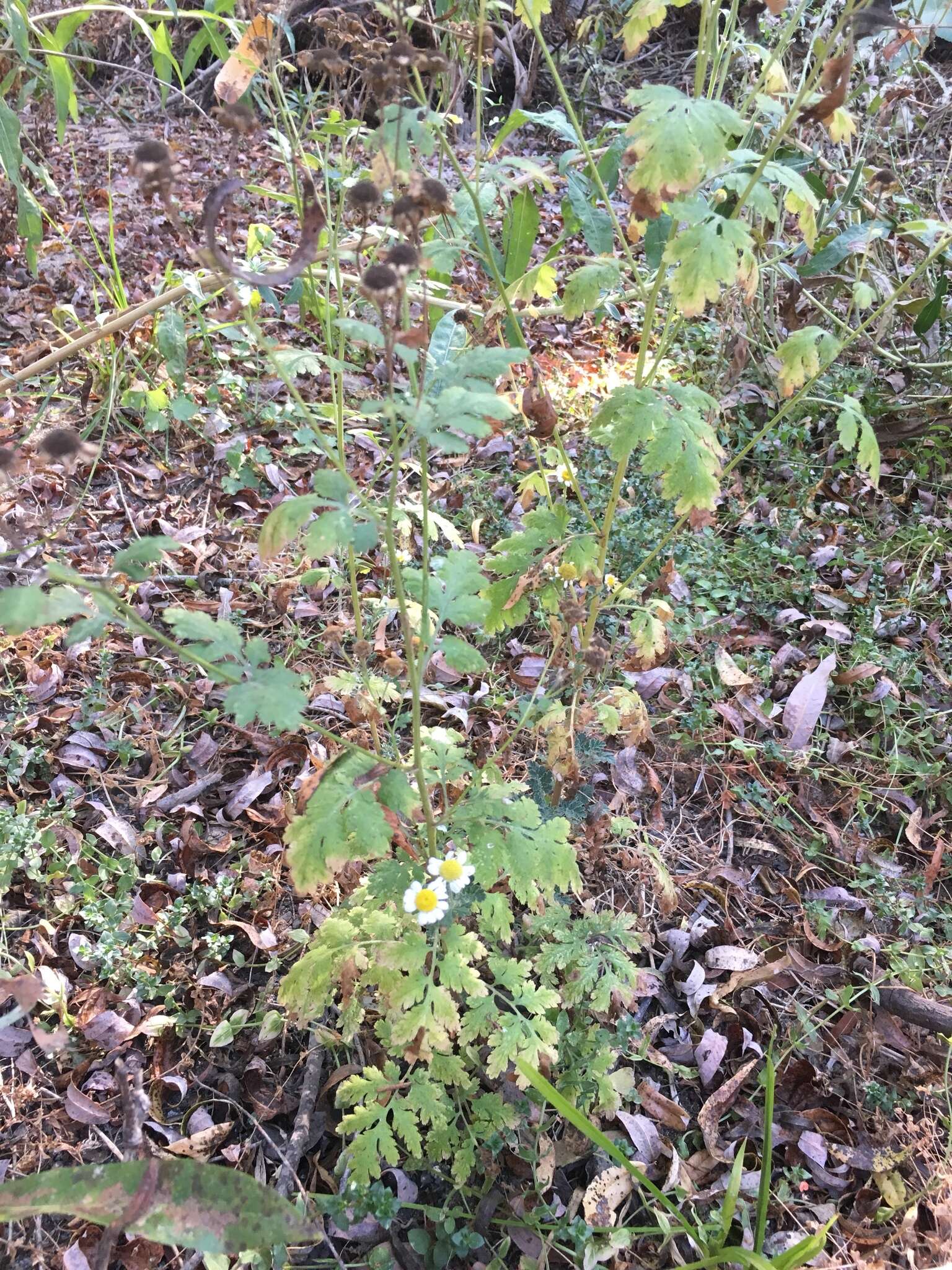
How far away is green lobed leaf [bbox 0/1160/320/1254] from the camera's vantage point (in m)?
1.03

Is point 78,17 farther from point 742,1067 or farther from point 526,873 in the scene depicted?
point 742,1067

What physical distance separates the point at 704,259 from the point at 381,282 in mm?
615

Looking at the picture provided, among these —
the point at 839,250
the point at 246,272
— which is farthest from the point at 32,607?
the point at 839,250

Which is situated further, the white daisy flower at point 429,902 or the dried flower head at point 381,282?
the white daisy flower at point 429,902

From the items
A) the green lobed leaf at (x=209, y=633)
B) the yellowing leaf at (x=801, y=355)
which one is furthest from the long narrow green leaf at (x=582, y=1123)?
the yellowing leaf at (x=801, y=355)

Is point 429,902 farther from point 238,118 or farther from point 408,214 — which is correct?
point 238,118

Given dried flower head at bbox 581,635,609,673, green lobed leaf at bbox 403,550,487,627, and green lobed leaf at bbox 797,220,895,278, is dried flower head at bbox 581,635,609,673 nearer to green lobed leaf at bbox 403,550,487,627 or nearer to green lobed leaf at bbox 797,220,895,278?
green lobed leaf at bbox 403,550,487,627

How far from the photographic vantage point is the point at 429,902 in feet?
4.24

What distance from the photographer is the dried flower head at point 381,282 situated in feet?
2.87

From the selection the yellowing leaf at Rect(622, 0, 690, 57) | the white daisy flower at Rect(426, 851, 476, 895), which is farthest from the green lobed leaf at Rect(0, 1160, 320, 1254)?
the yellowing leaf at Rect(622, 0, 690, 57)

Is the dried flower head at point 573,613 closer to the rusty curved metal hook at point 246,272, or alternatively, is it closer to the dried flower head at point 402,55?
the rusty curved metal hook at point 246,272

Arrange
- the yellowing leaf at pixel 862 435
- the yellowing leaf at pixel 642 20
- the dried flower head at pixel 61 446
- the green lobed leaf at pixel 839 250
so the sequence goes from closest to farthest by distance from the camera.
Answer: the dried flower head at pixel 61 446
the yellowing leaf at pixel 642 20
the yellowing leaf at pixel 862 435
the green lobed leaf at pixel 839 250

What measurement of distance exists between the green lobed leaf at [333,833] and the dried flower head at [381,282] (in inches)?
25.8

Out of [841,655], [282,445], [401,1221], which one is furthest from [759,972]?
[282,445]
